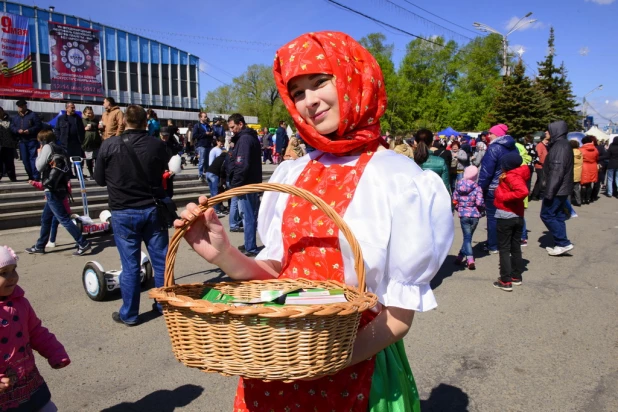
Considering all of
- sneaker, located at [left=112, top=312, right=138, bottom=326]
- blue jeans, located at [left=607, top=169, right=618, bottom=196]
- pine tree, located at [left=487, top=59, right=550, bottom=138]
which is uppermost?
pine tree, located at [left=487, top=59, right=550, bottom=138]

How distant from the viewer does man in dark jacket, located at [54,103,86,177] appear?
11.1 meters

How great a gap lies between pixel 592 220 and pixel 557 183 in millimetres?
4578

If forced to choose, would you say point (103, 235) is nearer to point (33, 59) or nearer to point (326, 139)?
point (326, 139)

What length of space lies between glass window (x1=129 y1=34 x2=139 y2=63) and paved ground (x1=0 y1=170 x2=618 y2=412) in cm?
3823

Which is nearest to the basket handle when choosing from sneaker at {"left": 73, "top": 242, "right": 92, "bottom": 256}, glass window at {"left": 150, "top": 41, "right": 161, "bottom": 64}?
sneaker at {"left": 73, "top": 242, "right": 92, "bottom": 256}

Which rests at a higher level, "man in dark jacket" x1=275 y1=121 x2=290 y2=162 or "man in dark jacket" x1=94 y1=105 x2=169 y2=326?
"man in dark jacket" x1=275 y1=121 x2=290 y2=162

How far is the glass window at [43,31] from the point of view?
112 ft

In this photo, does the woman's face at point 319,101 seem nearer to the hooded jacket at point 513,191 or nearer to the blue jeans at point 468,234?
the hooded jacket at point 513,191

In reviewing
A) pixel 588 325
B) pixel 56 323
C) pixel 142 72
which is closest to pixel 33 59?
pixel 142 72

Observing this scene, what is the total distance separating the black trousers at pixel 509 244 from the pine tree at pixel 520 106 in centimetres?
3482

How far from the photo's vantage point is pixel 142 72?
139 ft

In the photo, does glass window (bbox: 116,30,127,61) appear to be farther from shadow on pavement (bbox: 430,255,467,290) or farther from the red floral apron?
the red floral apron

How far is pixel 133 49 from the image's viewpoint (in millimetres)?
40969

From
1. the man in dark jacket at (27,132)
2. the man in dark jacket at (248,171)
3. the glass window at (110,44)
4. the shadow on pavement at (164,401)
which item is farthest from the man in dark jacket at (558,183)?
the glass window at (110,44)
